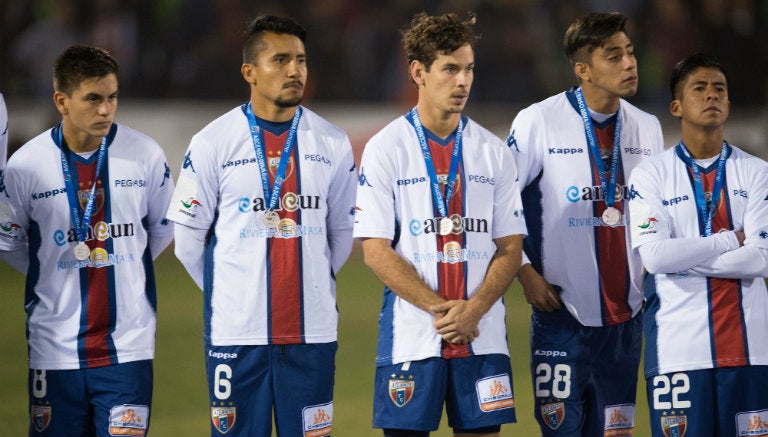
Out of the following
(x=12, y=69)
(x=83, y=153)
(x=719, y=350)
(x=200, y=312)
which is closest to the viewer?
(x=719, y=350)

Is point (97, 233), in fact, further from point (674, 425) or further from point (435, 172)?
point (674, 425)

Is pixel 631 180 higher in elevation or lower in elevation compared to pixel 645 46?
lower

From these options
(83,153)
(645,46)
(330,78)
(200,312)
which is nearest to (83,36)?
(330,78)

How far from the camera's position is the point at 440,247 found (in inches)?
177

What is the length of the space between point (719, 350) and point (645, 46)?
1048 cm

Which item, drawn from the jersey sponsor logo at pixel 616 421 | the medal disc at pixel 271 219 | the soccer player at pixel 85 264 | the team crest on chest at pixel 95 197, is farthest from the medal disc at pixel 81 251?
the jersey sponsor logo at pixel 616 421

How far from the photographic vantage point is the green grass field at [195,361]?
252 inches

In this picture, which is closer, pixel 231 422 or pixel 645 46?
pixel 231 422

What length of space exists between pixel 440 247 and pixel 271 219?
757 mm

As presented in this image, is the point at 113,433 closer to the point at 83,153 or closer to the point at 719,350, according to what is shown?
the point at 83,153

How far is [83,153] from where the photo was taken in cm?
486

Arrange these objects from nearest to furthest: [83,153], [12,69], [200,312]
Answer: [83,153]
[200,312]
[12,69]

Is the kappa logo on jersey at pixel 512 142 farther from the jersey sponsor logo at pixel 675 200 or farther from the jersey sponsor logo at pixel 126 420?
the jersey sponsor logo at pixel 126 420

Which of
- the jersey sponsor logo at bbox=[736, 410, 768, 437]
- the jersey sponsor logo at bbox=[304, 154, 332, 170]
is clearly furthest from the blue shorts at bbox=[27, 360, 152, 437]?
the jersey sponsor logo at bbox=[736, 410, 768, 437]
